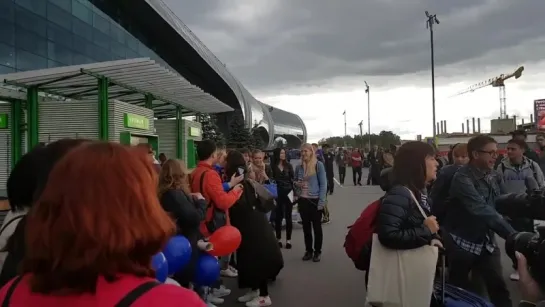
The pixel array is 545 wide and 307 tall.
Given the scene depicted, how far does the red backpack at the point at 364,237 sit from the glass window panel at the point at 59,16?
26.2 meters

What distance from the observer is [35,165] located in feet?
7.41

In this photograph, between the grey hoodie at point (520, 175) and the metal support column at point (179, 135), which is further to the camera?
the metal support column at point (179, 135)

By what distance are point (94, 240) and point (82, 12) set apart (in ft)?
103

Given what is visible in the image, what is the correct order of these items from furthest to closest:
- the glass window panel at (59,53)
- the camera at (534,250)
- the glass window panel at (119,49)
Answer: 1. the glass window panel at (119,49)
2. the glass window panel at (59,53)
3. the camera at (534,250)

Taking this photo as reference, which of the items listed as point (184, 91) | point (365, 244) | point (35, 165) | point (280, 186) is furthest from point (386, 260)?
point (184, 91)

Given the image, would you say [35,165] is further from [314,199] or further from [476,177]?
[314,199]

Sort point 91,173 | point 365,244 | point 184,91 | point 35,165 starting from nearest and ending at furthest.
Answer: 1. point 91,173
2. point 35,165
3. point 365,244
4. point 184,91

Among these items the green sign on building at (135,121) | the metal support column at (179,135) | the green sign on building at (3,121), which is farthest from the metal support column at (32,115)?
the metal support column at (179,135)

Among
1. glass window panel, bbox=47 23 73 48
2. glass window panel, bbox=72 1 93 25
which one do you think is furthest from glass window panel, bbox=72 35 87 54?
glass window panel, bbox=72 1 93 25

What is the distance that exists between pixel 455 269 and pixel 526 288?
2441mm

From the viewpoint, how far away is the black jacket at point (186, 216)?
4.19m

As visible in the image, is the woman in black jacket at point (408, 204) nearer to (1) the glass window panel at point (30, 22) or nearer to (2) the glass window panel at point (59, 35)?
(1) the glass window panel at point (30, 22)

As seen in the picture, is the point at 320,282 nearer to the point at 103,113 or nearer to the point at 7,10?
the point at 103,113

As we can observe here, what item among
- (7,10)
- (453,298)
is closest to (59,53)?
(7,10)
